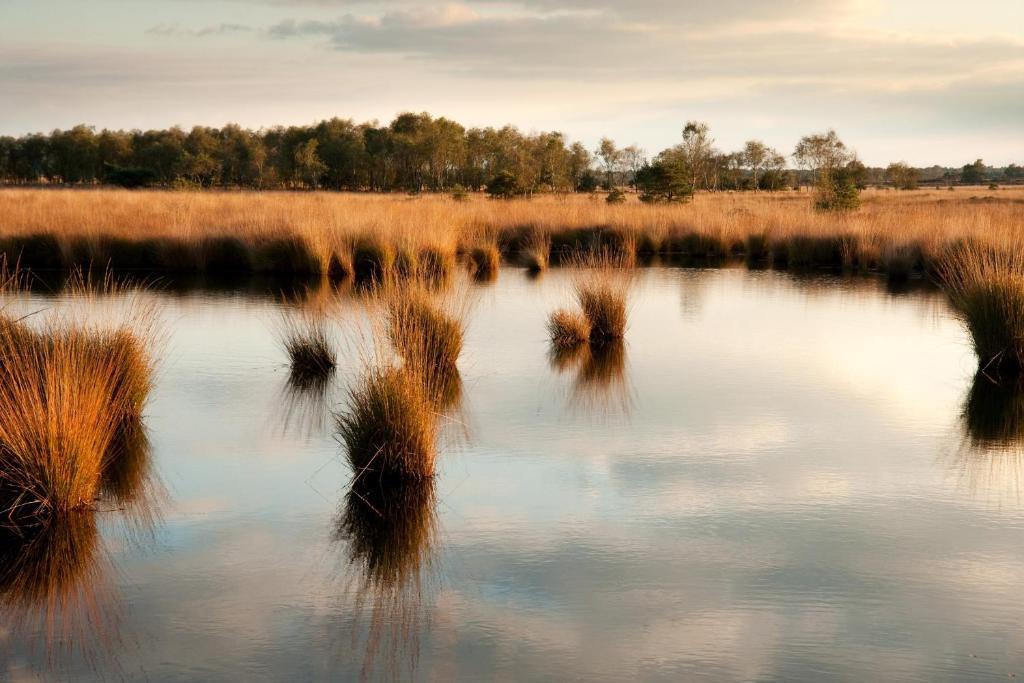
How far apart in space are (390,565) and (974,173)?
82130mm

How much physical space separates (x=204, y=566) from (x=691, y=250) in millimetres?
16284

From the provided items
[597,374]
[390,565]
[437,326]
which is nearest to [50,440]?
[390,565]

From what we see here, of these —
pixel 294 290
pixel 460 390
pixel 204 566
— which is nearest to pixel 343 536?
pixel 204 566

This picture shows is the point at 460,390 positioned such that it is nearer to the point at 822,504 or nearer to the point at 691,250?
the point at 822,504

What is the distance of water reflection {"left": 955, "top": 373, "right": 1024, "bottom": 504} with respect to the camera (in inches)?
197

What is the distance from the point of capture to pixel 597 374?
782 centimetres

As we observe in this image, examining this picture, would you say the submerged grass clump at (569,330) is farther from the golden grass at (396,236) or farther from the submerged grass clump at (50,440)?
the submerged grass clump at (50,440)

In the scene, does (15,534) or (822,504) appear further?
(822,504)

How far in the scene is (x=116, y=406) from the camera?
5492 millimetres

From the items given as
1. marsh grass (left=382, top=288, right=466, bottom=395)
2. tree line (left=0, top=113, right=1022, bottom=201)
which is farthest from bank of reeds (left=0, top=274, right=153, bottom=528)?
tree line (left=0, top=113, right=1022, bottom=201)

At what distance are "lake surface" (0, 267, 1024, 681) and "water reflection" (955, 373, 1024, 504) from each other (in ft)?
0.09

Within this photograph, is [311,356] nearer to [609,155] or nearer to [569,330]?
[569,330]

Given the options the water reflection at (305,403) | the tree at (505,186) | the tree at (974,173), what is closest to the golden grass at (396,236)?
the water reflection at (305,403)

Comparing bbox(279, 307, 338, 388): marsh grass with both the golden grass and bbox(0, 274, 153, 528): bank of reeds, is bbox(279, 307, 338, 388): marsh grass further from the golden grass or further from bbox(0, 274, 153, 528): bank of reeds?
the golden grass
